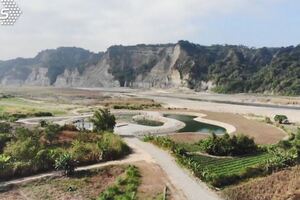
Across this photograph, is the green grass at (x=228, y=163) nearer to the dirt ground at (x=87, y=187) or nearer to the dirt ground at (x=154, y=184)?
the dirt ground at (x=154, y=184)

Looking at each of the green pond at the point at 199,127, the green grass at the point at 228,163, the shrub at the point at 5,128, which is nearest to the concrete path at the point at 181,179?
the green grass at the point at 228,163

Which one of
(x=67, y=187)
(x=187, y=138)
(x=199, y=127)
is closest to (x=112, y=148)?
(x=67, y=187)

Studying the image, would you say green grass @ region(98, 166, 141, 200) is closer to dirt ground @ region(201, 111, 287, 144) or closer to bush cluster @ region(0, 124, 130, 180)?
bush cluster @ region(0, 124, 130, 180)

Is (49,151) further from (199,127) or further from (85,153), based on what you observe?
(199,127)

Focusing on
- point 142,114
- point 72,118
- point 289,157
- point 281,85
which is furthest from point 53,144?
point 281,85

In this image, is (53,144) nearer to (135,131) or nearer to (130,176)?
(130,176)

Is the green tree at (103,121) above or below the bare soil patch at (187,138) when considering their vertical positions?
above

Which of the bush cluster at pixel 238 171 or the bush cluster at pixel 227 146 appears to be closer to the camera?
the bush cluster at pixel 238 171
